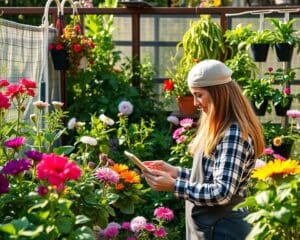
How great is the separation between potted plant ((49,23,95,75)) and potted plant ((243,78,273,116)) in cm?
144

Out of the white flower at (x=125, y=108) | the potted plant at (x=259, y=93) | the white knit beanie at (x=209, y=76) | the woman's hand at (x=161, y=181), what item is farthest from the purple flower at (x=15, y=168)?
the potted plant at (x=259, y=93)

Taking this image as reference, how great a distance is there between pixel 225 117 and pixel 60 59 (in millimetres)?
3428

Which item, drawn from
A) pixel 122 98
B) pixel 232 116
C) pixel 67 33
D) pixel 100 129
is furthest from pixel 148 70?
pixel 232 116

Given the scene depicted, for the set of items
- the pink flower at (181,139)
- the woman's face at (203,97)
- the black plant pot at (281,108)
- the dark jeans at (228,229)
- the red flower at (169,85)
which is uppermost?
the woman's face at (203,97)

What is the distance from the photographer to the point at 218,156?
2486mm

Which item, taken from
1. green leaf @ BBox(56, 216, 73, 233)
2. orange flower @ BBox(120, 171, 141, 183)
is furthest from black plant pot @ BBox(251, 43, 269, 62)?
green leaf @ BBox(56, 216, 73, 233)

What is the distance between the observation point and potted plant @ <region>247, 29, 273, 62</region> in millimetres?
5496

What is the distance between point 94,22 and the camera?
7012 millimetres

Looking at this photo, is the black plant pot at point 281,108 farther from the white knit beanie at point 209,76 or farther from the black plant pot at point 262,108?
the white knit beanie at point 209,76

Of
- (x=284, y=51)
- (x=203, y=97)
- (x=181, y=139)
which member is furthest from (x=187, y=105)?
(x=203, y=97)

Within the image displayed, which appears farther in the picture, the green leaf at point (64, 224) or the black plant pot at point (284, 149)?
the black plant pot at point (284, 149)

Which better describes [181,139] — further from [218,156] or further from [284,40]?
[218,156]

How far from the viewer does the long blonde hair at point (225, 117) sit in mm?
2521

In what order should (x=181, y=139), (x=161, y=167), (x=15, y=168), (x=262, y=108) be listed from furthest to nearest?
(x=262, y=108) < (x=181, y=139) < (x=161, y=167) < (x=15, y=168)
